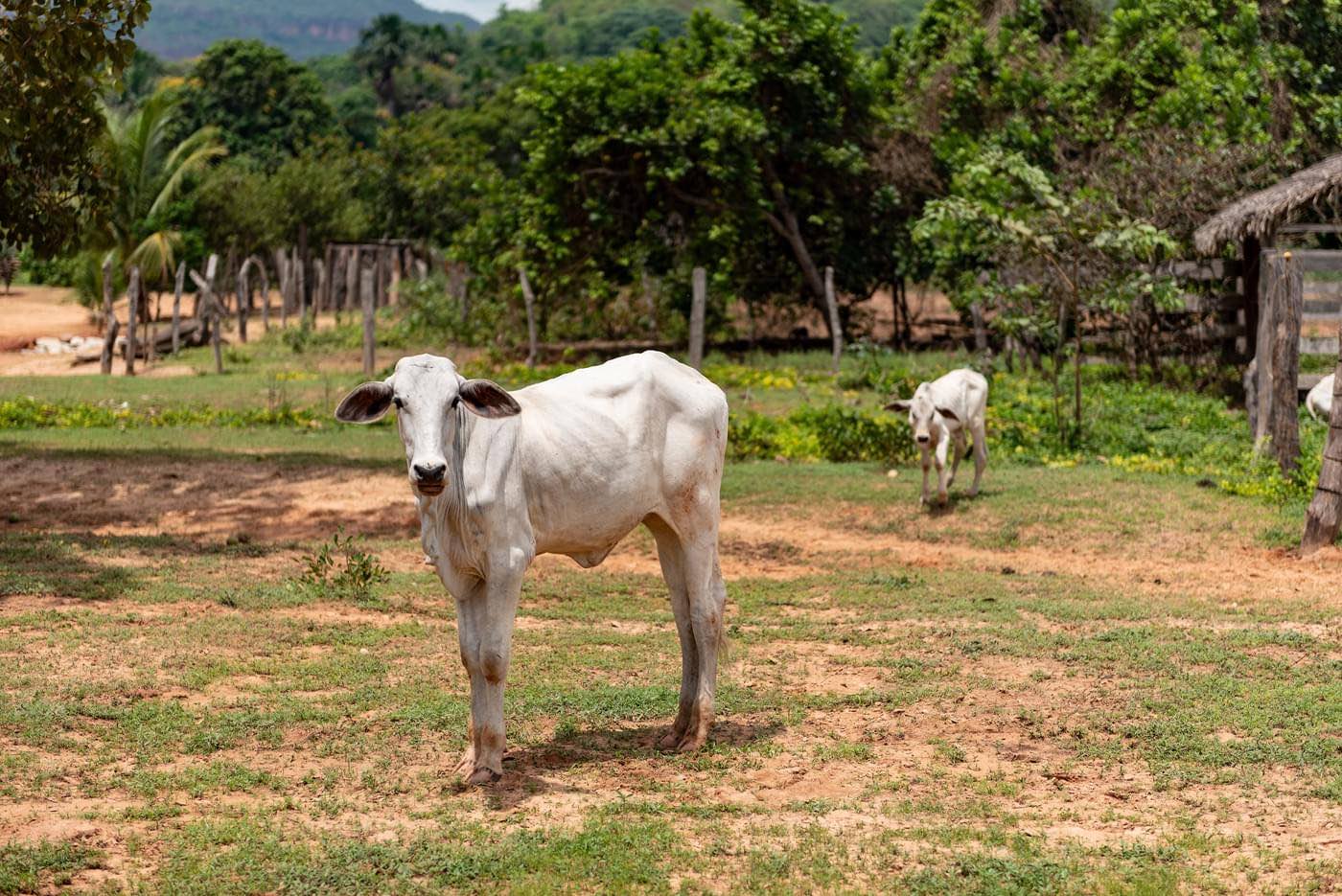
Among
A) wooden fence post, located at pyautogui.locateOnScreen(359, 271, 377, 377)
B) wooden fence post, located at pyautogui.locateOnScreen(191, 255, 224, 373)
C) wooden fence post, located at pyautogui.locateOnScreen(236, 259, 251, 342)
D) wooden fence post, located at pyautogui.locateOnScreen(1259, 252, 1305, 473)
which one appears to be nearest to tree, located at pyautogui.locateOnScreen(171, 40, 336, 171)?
wooden fence post, located at pyautogui.locateOnScreen(236, 259, 251, 342)

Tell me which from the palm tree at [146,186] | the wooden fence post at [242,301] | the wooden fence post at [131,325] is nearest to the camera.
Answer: the wooden fence post at [131,325]

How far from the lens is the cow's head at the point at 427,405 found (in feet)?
19.4

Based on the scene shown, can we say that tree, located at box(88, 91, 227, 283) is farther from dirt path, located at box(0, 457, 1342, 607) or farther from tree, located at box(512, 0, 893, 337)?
dirt path, located at box(0, 457, 1342, 607)

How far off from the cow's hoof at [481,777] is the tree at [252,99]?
5357 centimetres

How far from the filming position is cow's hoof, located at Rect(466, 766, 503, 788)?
20.7 ft

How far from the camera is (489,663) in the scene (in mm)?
6297

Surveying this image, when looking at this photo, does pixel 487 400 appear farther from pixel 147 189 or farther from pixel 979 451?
pixel 147 189

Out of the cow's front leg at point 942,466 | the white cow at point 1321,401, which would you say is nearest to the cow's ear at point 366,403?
the cow's front leg at point 942,466

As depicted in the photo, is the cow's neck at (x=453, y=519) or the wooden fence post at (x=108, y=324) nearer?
the cow's neck at (x=453, y=519)

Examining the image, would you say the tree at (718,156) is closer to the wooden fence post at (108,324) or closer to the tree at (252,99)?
the wooden fence post at (108,324)

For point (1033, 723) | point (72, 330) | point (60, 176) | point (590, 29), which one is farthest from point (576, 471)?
point (590, 29)

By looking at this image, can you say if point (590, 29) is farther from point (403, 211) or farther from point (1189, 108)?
point (1189, 108)

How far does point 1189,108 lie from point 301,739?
17.7 m

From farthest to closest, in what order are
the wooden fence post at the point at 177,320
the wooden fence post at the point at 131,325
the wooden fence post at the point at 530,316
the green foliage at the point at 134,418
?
→ 1. the wooden fence post at the point at 177,320
2. the wooden fence post at the point at 131,325
3. the wooden fence post at the point at 530,316
4. the green foliage at the point at 134,418
